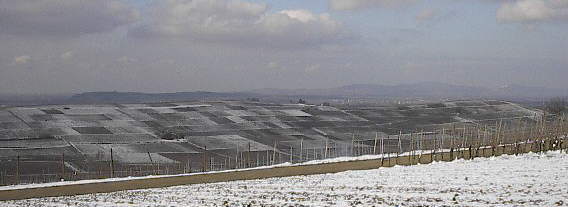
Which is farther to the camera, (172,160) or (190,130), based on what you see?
Answer: (190,130)

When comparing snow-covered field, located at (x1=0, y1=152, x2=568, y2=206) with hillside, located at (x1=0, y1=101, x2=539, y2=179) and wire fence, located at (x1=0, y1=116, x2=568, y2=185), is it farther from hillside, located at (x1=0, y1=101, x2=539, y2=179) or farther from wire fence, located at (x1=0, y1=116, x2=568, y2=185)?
hillside, located at (x1=0, y1=101, x2=539, y2=179)

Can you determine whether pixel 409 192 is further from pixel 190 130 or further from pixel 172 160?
pixel 190 130

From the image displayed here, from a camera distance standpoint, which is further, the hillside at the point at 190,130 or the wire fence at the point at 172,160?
the hillside at the point at 190,130

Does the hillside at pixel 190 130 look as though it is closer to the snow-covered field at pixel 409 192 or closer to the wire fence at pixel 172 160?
the wire fence at pixel 172 160

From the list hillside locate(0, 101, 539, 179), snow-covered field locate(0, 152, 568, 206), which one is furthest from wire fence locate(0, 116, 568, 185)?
snow-covered field locate(0, 152, 568, 206)

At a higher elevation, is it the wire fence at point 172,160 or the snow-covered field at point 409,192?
the snow-covered field at point 409,192

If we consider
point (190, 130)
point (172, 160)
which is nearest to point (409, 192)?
point (172, 160)

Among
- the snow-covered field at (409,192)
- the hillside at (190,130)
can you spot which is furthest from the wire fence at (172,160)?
the snow-covered field at (409,192)

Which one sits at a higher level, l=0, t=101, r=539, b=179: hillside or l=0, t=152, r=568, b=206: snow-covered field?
l=0, t=152, r=568, b=206: snow-covered field

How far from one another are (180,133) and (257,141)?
8.06 meters

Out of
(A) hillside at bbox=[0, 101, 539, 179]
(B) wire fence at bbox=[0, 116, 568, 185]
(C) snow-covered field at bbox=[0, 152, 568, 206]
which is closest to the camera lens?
(C) snow-covered field at bbox=[0, 152, 568, 206]

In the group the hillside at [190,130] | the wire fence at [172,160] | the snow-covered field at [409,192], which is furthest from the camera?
the hillside at [190,130]

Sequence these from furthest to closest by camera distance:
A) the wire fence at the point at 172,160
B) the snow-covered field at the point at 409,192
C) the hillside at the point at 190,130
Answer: the hillside at the point at 190,130, the wire fence at the point at 172,160, the snow-covered field at the point at 409,192

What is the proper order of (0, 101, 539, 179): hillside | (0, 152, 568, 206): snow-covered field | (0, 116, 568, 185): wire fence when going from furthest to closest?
(0, 101, 539, 179): hillside
(0, 116, 568, 185): wire fence
(0, 152, 568, 206): snow-covered field
